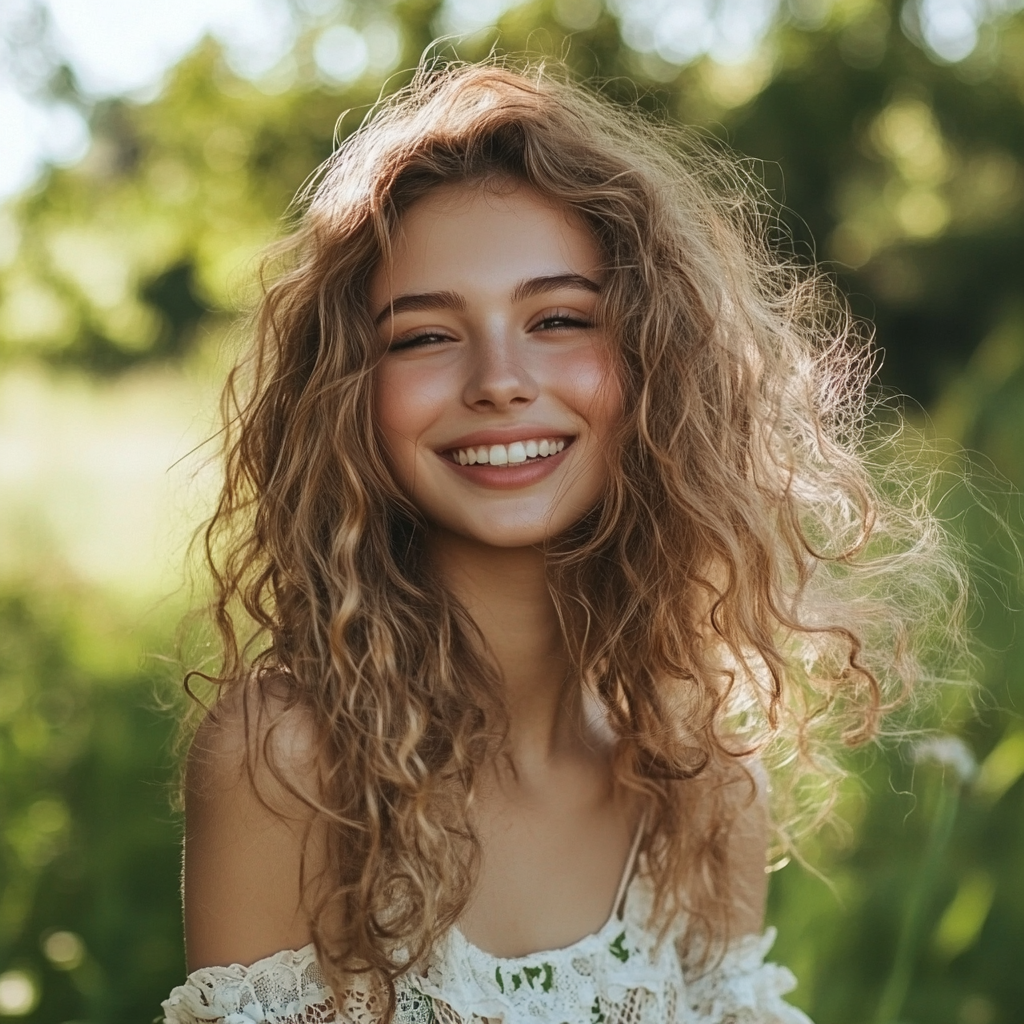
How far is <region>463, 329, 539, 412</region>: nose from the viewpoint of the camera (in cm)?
165

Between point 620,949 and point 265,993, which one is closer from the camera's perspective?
point 265,993

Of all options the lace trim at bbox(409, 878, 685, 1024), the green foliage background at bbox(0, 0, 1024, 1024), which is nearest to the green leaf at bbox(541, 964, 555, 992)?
the lace trim at bbox(409, 878, 685, 1024)

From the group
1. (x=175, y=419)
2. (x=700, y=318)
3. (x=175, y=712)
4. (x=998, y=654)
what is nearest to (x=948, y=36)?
(x=175, y=419)

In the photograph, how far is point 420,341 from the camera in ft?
5.75

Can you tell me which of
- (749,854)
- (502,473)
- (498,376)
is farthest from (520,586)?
(749,854)

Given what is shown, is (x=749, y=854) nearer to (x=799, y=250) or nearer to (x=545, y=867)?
(x=545, y=867)

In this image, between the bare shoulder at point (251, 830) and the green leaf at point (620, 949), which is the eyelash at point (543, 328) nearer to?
the bare shoulder at point (251, 830)

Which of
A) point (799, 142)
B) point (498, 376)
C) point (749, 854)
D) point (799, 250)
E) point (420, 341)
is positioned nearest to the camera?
point (498, 376)

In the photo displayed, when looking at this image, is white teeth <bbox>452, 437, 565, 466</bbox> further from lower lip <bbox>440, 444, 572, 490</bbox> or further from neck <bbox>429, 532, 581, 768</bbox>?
neck <bbox>429, 532, 581, 768</bbox>

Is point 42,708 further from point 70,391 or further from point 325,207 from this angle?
point 70,391

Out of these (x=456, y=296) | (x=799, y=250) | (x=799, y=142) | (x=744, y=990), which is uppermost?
(x=799, y=142)

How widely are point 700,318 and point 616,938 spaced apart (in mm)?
907

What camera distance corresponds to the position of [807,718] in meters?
2.03

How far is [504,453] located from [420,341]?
0.20 metres
